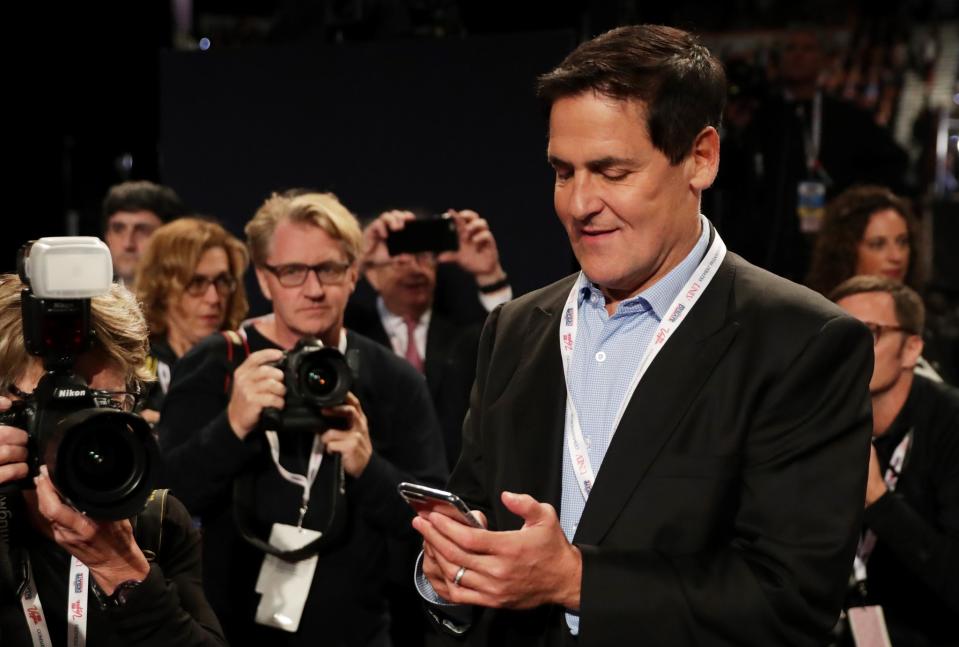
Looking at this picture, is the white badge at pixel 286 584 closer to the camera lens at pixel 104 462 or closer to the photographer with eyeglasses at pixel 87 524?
the photographer with eyeglasses at pixel 87 524

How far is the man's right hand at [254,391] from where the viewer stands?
280 centimetres

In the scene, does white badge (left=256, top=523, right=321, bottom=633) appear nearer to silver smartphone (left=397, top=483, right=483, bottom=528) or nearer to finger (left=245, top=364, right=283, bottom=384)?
finger (left=245, top=364, right=283, bottom=384)

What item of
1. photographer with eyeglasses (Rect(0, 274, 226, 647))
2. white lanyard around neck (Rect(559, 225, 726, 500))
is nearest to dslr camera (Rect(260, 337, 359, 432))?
photographer with eyeglasses (Rect(0, 274, 226, 647))

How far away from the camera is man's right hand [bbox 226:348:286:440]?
2797 millimetres

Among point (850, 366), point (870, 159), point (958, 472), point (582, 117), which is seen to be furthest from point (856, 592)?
point (870, 159)

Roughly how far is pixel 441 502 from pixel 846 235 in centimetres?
321

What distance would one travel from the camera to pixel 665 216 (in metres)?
1.76

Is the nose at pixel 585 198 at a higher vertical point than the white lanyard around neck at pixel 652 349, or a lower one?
higher

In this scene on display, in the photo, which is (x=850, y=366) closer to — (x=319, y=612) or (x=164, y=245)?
(x=319, y=612)

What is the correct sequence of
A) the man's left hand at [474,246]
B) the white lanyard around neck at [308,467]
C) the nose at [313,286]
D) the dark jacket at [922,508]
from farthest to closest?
the man's left hand at [474,246] < the dark jacket at [922,508] < the nose at [313,286] < the white lanyard around neck at [308,467]

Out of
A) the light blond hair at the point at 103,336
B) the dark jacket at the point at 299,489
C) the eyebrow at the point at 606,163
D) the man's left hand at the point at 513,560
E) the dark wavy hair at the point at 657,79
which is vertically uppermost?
the dark wavy hair at the point at 657,79

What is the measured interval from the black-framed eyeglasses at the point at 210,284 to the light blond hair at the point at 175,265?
19 millimetres

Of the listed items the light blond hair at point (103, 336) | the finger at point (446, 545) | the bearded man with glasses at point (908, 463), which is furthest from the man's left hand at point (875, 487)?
the light blond hair at point (103, 336)

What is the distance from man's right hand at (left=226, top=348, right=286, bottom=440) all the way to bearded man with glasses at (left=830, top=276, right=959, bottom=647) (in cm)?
151
